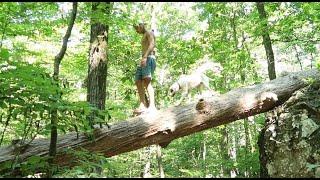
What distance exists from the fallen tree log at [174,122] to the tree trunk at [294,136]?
16.4 inches

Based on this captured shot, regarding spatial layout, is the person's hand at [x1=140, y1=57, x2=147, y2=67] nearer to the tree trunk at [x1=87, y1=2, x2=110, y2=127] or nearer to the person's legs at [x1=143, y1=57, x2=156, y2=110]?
the person's legs at [x1=143, y1=57, x2=156, y2=110]

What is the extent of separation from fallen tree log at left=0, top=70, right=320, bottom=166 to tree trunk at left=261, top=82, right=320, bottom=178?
416mm

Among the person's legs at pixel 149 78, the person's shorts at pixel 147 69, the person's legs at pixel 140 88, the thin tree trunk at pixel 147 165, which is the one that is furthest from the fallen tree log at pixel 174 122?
the thin tree trunk at pixel 147 165

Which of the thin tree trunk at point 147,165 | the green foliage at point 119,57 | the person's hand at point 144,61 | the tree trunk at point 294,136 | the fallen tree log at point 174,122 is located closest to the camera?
the green foliage at point 119,57

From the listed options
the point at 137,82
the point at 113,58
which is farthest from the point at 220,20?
the point at 137,82

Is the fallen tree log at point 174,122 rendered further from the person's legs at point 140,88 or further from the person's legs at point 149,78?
the person's legs at point 140,88

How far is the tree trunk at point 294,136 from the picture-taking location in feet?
21.0

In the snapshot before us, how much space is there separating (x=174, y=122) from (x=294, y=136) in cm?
215

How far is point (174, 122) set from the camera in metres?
6.57

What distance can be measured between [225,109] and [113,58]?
11.5ft

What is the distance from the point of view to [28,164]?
337cm

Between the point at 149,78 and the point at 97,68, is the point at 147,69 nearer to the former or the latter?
the point at 149,78

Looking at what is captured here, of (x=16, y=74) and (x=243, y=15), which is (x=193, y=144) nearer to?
(x=243, y=15)

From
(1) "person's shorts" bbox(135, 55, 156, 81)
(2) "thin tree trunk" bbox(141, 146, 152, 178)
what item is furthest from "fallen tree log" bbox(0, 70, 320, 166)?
(2) "thin tree trunk" bbox(141, 146, 152, 178)
